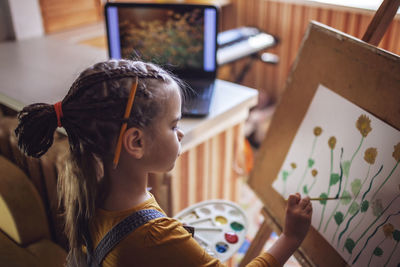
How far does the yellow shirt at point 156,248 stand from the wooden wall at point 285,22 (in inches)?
85.1

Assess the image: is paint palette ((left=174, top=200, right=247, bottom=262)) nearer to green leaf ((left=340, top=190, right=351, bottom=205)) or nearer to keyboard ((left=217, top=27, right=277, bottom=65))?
green leaf ((left=340, top=190, right=351, bottom=205))

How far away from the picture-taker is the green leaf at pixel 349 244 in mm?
889

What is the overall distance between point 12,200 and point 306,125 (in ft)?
2.69

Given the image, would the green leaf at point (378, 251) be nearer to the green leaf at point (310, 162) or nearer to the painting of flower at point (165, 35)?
the green leaf at point (310, 162)

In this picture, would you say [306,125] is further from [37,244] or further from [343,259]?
[37,244]

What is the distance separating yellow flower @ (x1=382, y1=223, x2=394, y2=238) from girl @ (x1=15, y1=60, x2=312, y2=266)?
0.19 meters

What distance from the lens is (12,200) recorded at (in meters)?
1.13

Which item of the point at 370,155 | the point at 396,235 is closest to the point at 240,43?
the point at 370,155

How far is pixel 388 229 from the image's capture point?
82cm

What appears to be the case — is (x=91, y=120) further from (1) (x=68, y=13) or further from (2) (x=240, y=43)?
(2) (x=240, y=43)

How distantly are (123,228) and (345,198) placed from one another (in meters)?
0.50

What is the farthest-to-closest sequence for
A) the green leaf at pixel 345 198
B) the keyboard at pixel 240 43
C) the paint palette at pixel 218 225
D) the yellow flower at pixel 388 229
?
the keyboard at pixel 240 43
the paint palette at pixel 218 225
the green leaf at pixel 345 198
the yellow flower at pixel 388 229

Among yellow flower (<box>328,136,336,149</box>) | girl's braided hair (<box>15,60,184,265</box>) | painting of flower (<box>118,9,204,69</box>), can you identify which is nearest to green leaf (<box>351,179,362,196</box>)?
yellow flower (<box>328,136,336,149</box>)

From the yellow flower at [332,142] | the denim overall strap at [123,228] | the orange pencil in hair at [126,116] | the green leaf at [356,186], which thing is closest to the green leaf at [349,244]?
the green leaf at [356,186]
